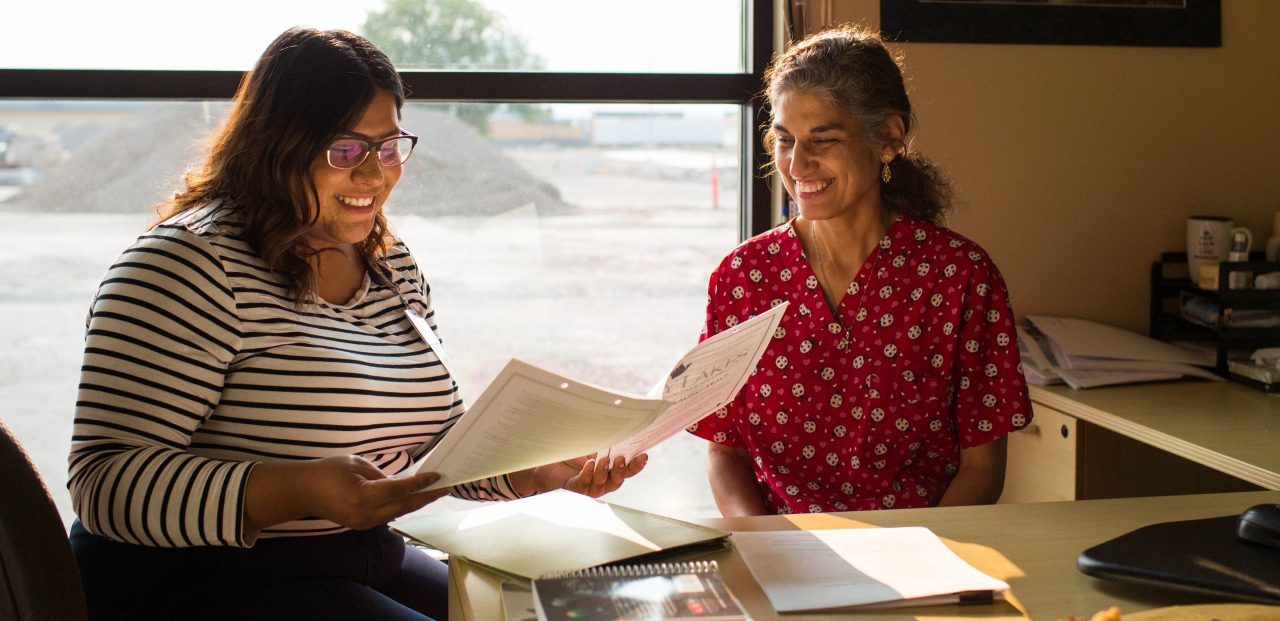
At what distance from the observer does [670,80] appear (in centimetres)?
257

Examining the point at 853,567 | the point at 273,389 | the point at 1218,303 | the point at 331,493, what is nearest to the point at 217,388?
the point at 273,389

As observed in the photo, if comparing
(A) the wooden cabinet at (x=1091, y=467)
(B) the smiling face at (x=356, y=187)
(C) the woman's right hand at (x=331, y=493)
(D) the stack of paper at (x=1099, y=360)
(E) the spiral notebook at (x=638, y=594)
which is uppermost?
(B) the smiling face at (x=356, y=187)

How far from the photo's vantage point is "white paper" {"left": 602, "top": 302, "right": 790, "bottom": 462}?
1.23 m

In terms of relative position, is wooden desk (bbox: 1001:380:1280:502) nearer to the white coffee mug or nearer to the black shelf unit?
the black shelf unit

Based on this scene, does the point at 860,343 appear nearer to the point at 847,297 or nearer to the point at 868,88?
the point at 847,297

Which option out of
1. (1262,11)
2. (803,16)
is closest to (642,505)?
(803,16)

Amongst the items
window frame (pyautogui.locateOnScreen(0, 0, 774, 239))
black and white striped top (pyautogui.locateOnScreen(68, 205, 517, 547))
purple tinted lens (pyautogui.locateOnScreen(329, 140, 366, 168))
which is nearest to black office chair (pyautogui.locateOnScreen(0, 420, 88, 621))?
black and white striped top (pyautogui.locateOnScreen(68, 205, 517, 547))

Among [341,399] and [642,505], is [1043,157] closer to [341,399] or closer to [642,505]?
[642,505]

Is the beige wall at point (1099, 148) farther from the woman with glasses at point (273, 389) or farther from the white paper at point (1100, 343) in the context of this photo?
the woman with glasses at point (273, 389)

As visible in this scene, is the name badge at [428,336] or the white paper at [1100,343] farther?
the white paper at [1100,343]

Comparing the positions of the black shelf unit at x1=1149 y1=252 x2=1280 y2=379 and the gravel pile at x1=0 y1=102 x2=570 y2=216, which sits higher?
the gravel pile at x1=0 y1=102 x2=570 y2=216

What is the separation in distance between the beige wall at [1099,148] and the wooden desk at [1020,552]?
126cm

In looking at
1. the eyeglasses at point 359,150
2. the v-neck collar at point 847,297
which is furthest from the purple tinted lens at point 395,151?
the v-neck collar at point 847,297

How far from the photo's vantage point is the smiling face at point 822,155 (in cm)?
183
